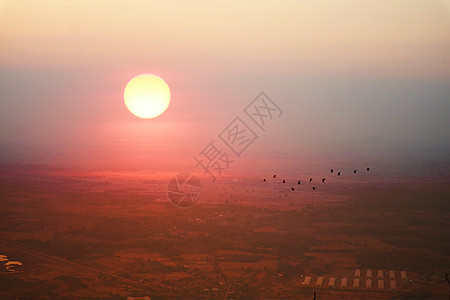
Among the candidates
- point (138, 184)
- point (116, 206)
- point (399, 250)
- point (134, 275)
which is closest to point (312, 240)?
point (399, 250)

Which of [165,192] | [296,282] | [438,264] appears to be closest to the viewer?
[296,282]

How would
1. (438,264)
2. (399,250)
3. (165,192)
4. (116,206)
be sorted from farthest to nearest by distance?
(165,192) < (116,206) < (399,250) < (438,264)

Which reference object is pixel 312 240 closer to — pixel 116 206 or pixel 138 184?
pixel 116 206

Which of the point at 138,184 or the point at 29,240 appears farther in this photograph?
the point at 138,184

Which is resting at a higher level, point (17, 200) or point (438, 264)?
point (17, 200)

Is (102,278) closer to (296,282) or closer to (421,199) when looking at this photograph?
(296,282)

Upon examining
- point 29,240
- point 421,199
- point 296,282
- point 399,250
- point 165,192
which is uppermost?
point 165,192

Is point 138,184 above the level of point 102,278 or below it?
above

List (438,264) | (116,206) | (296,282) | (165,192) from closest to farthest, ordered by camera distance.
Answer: (296,282) < (438,264) < (116,206) < (165,192)

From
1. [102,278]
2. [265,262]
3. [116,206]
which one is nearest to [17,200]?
[116,206]
